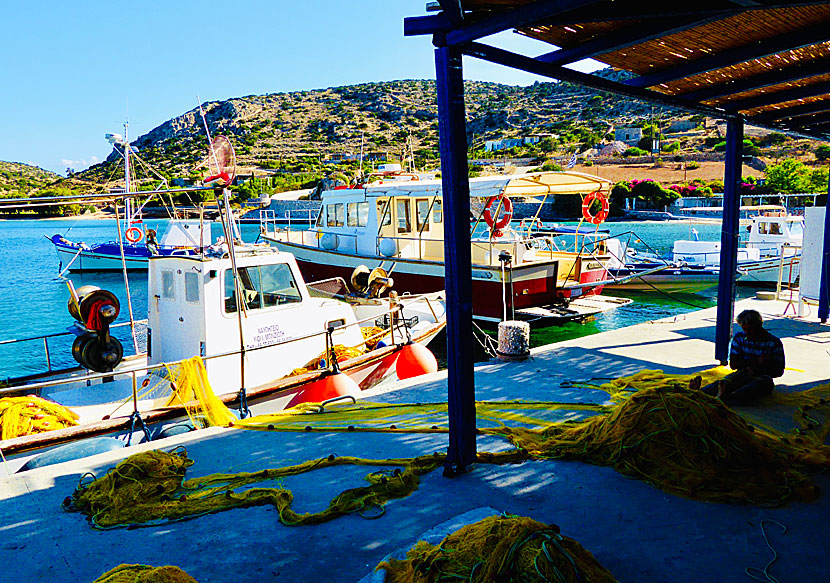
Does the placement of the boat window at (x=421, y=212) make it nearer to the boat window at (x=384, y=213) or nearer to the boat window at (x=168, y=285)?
the boat window at (x=384, y=213)

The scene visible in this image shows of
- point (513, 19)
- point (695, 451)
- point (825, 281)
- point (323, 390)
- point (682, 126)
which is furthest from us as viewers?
point (682, 126)

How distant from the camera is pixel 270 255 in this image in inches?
345

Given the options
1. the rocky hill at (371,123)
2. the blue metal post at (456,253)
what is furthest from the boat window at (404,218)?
the rocky hill at (371,123)

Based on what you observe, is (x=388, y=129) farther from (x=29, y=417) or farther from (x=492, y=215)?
(x=29, y=417)

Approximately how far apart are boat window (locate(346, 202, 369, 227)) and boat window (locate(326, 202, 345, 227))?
372 mm

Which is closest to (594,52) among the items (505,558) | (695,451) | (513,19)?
(513,19)

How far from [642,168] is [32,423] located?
10056cm

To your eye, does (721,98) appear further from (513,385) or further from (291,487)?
(291,487)

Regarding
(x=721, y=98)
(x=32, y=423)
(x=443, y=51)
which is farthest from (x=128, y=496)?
(x=721, y=98)

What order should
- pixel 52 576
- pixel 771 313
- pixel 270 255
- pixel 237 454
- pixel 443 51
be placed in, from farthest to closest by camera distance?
pixel 771 313 < pixel 270 255 < pixel 237 454 < pixel 443 51 < pixel 52 576

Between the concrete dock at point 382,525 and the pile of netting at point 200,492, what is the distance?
81mm

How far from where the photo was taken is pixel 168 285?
8367 mm

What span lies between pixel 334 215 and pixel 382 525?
1691 cm

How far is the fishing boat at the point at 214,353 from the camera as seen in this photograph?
6.68 metres
